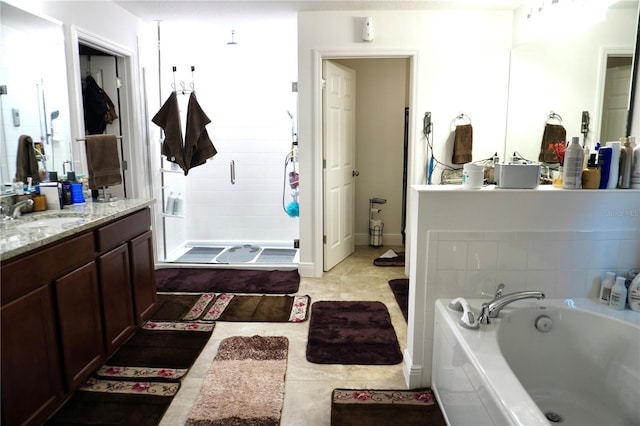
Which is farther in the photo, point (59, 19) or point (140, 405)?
point (59, 19)

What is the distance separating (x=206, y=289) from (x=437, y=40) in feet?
9.73

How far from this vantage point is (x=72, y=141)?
2.99 m

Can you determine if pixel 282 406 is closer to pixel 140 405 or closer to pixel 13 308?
pixel 140 405

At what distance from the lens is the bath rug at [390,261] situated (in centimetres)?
445

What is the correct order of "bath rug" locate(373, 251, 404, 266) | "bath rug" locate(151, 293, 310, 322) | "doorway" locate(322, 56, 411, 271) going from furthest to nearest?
1. "doorway" locate(322, 56, 411, 271)
2. "bath rug" locate(373, 251, 404, 266)
3. "bath rug" locate(151, 293, 310, 322)

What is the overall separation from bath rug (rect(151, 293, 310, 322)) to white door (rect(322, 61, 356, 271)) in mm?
864

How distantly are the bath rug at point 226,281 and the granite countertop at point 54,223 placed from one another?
113 cm

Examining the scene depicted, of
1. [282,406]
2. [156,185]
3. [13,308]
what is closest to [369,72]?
[156,185]

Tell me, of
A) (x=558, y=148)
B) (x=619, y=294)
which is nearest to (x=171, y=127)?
(x=558, y=148)

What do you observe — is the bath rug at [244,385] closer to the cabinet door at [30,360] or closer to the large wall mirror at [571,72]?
the cabinet door at [30,360]

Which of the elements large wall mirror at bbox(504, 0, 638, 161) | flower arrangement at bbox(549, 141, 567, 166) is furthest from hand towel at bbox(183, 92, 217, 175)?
flower arrangement at bbox(549, 141, 567, 166)

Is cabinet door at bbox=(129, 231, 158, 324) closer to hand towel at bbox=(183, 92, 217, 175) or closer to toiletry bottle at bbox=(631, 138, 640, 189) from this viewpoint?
hand towel at bbox=(183, 92, 217, 175)

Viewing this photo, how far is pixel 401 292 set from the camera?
12.0 feet

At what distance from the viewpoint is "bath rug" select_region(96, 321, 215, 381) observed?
7.99 ft
